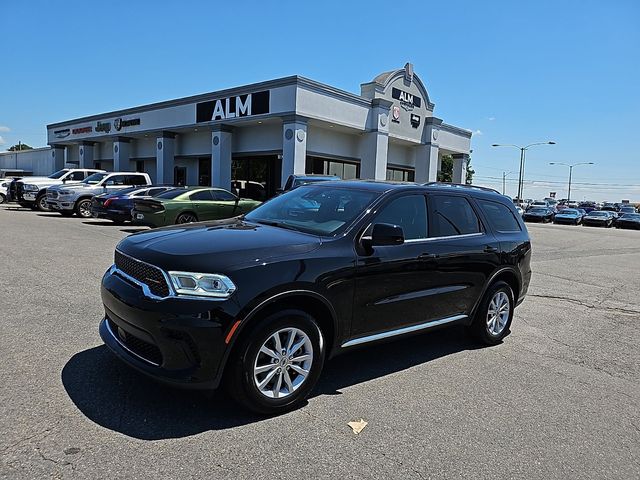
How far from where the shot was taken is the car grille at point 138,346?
3.35m

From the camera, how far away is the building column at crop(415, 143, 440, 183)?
1319 inches

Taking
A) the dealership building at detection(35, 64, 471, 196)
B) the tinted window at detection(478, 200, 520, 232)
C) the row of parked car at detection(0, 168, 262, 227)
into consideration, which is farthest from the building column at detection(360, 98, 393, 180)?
the tinted window at detection(478, 200, 520, 232)

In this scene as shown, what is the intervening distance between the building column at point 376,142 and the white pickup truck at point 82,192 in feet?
43.6

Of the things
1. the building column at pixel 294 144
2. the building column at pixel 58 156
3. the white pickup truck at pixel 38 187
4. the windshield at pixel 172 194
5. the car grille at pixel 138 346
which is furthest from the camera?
the building column at pixel 58 156

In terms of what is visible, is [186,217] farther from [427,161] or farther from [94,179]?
[427,161]

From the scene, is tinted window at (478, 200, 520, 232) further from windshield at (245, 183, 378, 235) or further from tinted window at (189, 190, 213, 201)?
tinted window at (189, 190, 213, 201)

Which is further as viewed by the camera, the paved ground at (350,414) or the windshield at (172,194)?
the windshield at (172,194)

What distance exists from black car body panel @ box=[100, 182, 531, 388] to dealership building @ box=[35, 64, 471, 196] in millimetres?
19685

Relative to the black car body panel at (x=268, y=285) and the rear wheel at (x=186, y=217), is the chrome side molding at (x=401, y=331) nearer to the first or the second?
the black car body panel at (x=268, y=285)

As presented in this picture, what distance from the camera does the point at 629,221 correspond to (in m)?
41.7

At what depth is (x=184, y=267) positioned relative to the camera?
3330 mm

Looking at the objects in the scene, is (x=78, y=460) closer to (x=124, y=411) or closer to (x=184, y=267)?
(x=124, y=411)

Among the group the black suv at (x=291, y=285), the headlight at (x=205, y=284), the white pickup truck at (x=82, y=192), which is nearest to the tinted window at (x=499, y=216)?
the black suv at (x=291, y=285)

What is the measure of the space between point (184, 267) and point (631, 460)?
10.8ft
